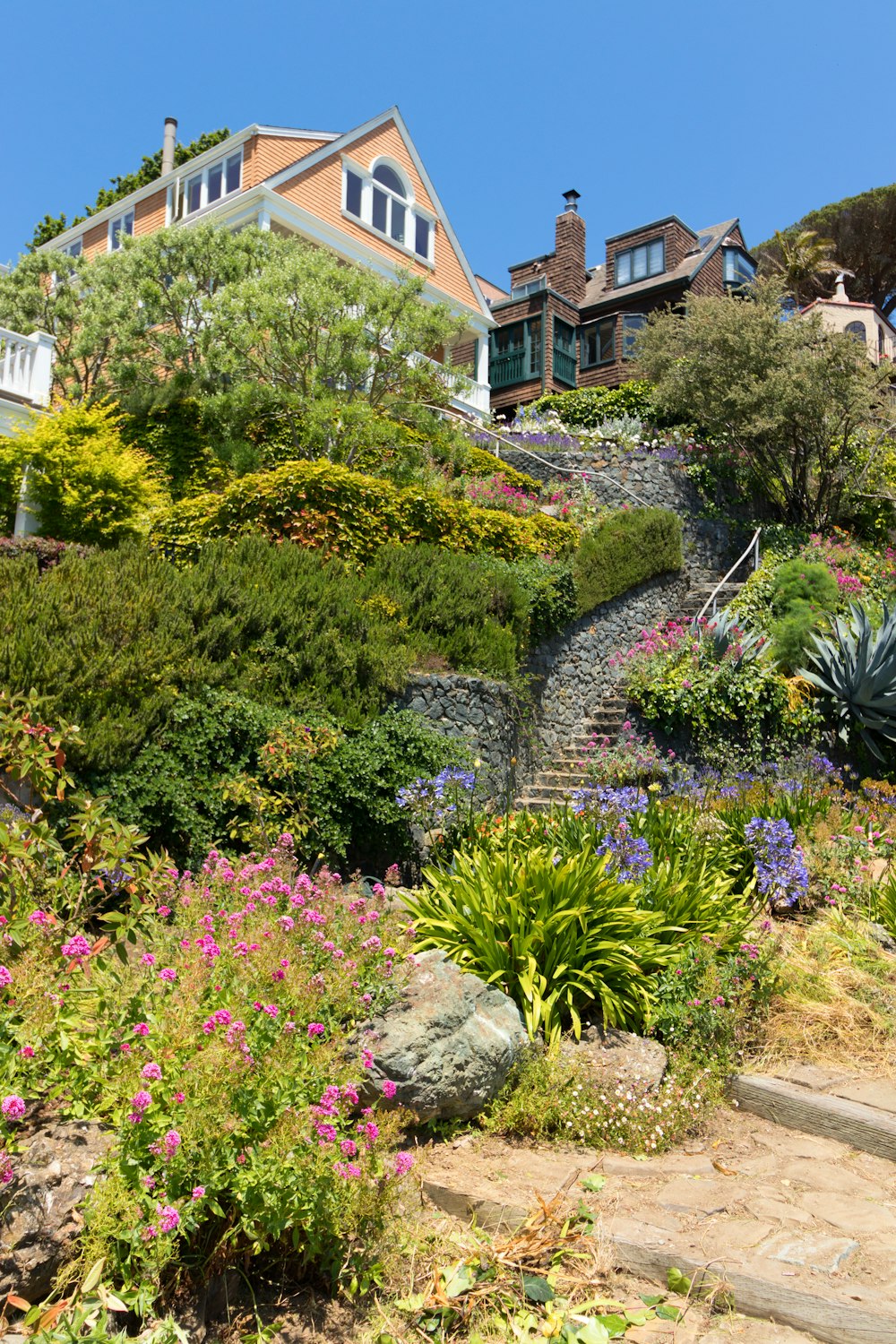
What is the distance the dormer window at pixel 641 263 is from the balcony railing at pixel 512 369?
5.04 m

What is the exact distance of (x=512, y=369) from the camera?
3008 cm

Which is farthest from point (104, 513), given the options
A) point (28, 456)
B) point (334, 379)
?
point (334, 379)

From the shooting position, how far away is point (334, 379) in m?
13.2

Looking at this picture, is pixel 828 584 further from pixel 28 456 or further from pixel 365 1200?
pixel 365 1200

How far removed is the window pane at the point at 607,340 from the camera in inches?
1172

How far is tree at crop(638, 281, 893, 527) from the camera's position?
54.7 ft

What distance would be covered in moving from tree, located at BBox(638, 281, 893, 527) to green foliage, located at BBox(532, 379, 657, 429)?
189 cm

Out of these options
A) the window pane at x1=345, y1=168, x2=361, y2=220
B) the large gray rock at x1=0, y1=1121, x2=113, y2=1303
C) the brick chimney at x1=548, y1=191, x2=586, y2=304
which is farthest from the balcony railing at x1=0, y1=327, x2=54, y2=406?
the brick chimney at x1=548, y1=191, x2=586, y2=304

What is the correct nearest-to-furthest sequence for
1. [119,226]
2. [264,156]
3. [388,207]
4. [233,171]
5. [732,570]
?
[732,570] < [264,156] < [233,171] < [388,207] < [119,226]

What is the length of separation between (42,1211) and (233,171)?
23666 mm

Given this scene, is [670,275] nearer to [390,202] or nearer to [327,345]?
[390,202]

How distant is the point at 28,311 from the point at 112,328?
17.4 feet

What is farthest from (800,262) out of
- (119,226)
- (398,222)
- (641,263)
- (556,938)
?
(556,938)

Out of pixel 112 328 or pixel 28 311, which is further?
pixel 28 311
